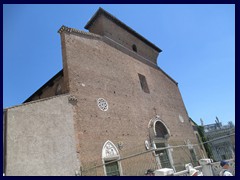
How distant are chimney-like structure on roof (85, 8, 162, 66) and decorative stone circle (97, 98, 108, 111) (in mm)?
5167

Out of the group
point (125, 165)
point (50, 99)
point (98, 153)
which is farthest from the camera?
point (125, 165)

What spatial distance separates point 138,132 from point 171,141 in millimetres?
3428

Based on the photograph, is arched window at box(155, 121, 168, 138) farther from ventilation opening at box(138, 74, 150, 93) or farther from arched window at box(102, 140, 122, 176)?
arched window at box(102, 140, 122, 176)

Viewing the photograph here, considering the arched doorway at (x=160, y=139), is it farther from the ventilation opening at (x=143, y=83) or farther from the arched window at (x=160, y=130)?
the ventilation opening at (x=143, y=83)

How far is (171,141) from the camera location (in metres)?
14.5

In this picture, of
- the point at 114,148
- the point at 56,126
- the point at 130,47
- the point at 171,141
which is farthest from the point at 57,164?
the point at 130,47

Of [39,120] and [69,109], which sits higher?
[69,109]

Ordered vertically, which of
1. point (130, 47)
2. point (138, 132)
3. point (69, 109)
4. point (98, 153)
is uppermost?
point (130, 47)

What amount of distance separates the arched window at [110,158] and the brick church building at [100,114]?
43 mm

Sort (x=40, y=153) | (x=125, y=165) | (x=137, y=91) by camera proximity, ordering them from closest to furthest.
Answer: (x=40, y=153), (x=125, y=165), (x=137, y=91)

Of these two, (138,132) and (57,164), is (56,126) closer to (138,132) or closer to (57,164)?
(57,164)

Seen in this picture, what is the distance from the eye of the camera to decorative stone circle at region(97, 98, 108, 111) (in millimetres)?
11117

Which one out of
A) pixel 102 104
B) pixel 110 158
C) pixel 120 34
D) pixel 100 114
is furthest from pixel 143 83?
pixel 110 158

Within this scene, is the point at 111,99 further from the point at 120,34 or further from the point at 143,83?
the point at 120,34
